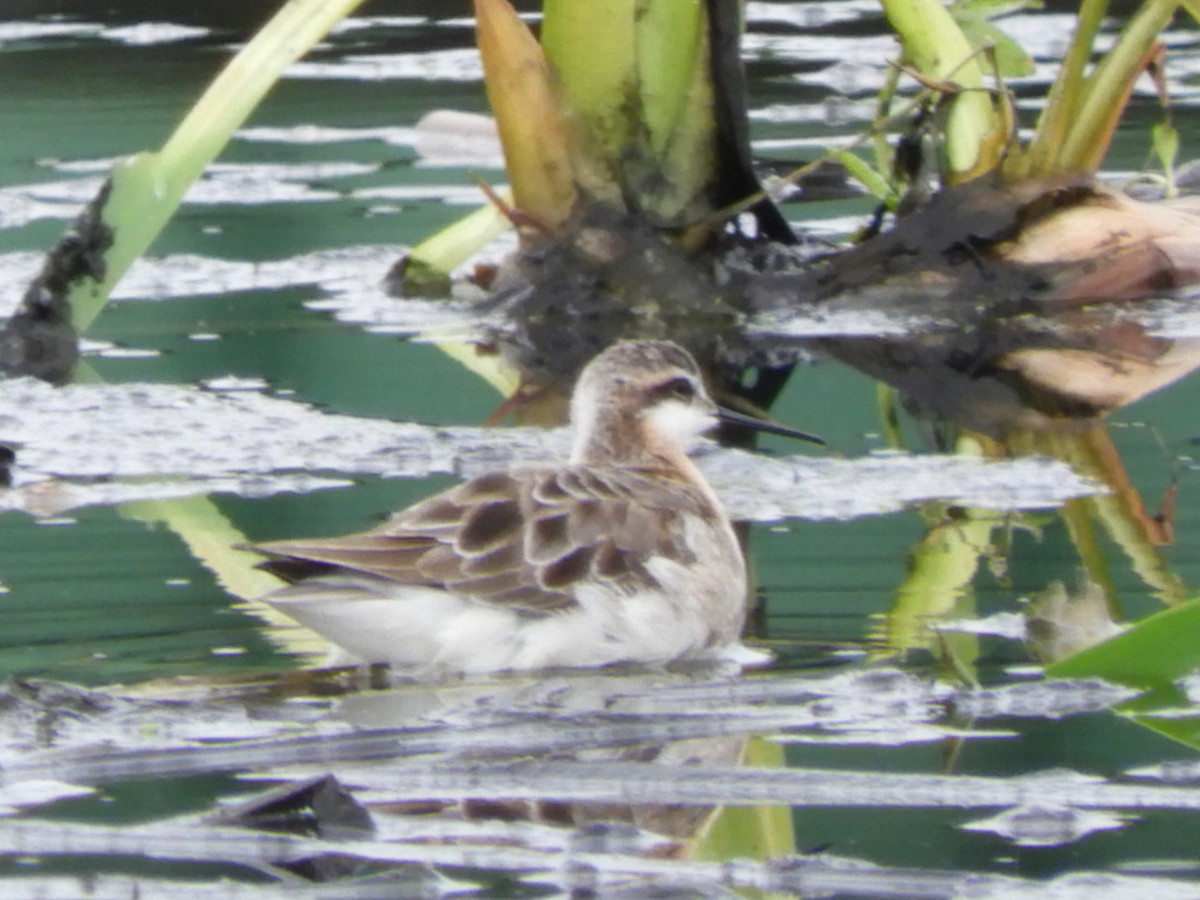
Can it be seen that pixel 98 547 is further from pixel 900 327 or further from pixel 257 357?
pixel 900 327

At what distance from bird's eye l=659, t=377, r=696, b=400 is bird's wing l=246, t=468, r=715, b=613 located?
76cm

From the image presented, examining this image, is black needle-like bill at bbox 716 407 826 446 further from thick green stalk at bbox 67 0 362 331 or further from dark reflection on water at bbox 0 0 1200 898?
thick green stalk at bbox 67 0 362 331

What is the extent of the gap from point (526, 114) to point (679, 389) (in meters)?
2.66

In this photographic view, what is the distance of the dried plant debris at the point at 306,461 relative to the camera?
630cm

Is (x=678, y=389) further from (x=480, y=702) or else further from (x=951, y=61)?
(x=951, y=61)

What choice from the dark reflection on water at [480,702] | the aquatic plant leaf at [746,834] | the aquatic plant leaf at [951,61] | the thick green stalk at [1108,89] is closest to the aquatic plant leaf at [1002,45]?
the aquatic plant leaf at [951,61]

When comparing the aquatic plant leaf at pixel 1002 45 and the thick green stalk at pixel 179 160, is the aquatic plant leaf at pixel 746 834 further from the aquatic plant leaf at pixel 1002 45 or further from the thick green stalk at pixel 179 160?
the aquatic plant leaf at pixel 1002 45

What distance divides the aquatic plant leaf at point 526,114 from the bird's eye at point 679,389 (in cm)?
251

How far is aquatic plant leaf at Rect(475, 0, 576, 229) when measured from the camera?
838 cm

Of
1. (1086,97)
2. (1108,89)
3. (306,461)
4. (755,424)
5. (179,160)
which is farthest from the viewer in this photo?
(1086,97)

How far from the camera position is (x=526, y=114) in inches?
337

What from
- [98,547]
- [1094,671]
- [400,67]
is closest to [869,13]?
[400,67]

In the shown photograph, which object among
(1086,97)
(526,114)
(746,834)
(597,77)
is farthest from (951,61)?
(746,834)

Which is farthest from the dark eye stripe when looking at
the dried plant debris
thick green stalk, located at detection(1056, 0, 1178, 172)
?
thick green stalk, located at detection(1056, 0, 1178, 172)
